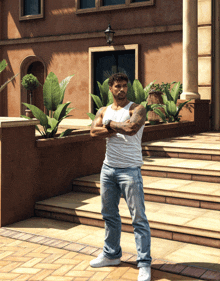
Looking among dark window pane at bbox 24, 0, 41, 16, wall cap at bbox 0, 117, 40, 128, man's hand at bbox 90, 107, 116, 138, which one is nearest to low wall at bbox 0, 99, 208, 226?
wall cap at bbox 0, 117, 40, 128

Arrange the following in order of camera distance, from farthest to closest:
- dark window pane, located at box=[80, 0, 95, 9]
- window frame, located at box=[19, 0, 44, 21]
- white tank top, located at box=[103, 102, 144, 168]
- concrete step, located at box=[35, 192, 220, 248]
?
window frame, located at box=[19, 0, 44, 21] → dark window pane, located at box=[80, 0, 95, 9] → concrete step, located at box=[35, 192, 220, 248] → white tank top, located at box=[103, 102, 144, 168]

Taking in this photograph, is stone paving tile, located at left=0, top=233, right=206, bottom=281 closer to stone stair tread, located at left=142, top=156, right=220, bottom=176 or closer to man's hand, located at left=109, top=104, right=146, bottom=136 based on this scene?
man's hand, located at left=109, top=104, right=146, bottom=136

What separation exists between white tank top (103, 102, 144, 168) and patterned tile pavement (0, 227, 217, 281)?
1096 millimetres

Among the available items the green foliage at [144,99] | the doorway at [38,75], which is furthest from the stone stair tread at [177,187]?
the doorway at [38,75]

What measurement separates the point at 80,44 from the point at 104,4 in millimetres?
1726

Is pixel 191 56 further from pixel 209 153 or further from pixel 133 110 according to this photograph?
pixel 133 110

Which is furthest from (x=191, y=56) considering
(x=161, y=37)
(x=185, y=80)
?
(x=161, y=37)

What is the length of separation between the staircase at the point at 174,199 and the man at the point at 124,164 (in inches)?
42.8

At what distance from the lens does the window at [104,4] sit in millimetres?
14320

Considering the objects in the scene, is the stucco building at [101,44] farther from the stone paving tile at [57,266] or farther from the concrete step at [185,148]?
the stone paving tile at [57,266]

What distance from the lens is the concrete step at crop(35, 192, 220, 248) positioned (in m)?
4.86

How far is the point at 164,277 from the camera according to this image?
4.05 m

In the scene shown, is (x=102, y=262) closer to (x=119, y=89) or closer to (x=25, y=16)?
(x=119, y=89)

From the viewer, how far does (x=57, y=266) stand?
4359 mm
